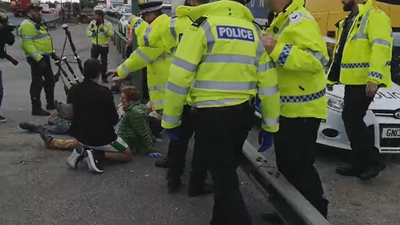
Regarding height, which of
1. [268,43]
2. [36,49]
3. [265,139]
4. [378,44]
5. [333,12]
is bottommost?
[36,49]

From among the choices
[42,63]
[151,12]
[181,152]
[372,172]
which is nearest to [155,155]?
[181,152]

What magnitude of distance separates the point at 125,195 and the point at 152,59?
168 cm

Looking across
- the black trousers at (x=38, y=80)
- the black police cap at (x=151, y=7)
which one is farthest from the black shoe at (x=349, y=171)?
the black trousers at (x=38, y=80)

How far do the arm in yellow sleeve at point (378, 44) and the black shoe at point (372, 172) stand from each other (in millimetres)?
1011

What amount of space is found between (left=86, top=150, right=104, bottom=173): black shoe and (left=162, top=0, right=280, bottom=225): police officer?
215 cm

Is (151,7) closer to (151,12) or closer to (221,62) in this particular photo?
(151,12)

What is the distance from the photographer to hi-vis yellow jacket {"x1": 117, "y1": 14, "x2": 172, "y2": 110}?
5.62 m

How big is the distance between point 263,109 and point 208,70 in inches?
20.9

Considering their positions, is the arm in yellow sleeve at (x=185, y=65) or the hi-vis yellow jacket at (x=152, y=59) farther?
the hi-vis yellow jacket at (x=152, y=59)

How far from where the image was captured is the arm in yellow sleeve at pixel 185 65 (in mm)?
3521

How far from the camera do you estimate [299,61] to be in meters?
3.70

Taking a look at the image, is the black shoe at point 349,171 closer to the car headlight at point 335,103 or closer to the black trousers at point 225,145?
the car headlight at point 335,103

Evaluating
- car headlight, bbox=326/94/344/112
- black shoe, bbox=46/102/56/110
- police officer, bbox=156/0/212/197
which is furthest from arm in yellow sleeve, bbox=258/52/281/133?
black shoe, bbox=46/102/56/110

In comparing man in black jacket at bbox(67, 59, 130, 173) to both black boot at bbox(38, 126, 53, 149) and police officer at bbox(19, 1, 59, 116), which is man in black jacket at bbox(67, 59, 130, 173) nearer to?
black boot at bbox(38, 126, 53, 149)
